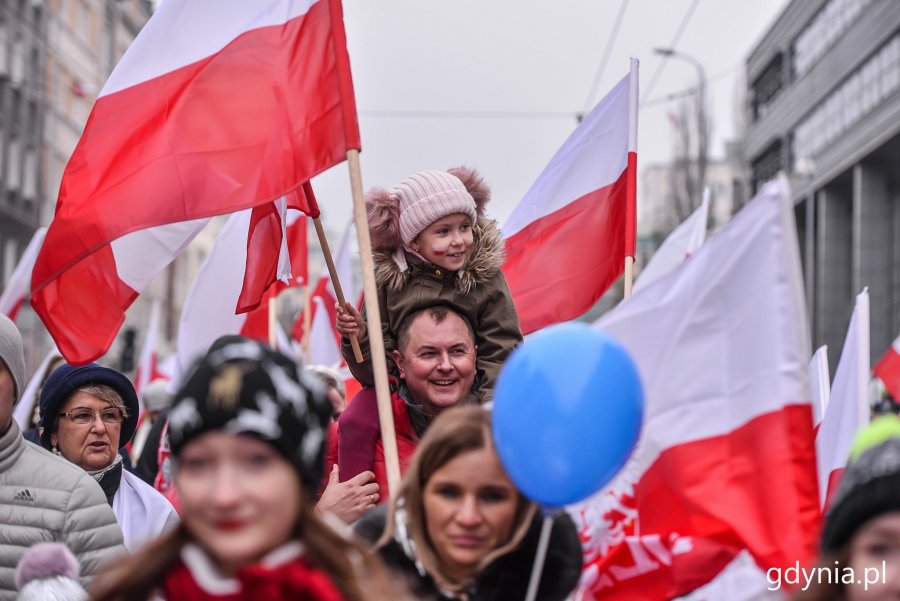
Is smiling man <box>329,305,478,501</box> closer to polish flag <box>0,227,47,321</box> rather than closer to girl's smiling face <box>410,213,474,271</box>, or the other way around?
girl's smiling face <box>410,213,474,271</box>

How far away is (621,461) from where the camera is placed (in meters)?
2.96

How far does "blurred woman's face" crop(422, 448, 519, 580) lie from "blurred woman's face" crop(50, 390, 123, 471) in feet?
9.20

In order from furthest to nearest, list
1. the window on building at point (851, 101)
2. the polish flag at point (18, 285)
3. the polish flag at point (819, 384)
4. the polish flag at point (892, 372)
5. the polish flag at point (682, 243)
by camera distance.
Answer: the window on building at point (851, 101) → the polish flag at point (18, 285) → the polish flag at point (682, 243) → the polish flag at point (892, 372) → the polish flag at point (819, 384)

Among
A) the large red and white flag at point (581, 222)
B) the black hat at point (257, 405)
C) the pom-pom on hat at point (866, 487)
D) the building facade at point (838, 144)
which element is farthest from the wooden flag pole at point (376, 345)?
the building facade at point (838, 144)

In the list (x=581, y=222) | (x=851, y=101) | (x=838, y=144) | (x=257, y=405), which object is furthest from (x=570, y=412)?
(x=838, y=144)

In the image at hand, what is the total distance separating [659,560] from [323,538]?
1.20 m

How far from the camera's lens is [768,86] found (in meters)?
49.0

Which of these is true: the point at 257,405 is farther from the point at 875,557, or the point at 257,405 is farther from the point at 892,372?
the point at 892,372

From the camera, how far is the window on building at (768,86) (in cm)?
4709

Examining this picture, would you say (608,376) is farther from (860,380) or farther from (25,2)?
(25,2)

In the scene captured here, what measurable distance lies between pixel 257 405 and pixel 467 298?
2.38 m

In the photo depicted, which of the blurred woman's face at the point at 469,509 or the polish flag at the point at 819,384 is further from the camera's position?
the polish flag at the point at 819,384

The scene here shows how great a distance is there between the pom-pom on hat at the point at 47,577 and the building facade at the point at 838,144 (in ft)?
99.1

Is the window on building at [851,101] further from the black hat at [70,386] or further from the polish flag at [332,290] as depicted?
the black hat at [70,386]
